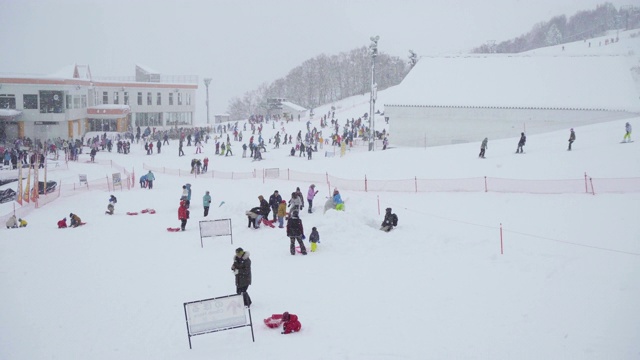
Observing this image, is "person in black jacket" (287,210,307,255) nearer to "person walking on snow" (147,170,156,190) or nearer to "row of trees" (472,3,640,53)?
"row of trees" (472,3,640,53)

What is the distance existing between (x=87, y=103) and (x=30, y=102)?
9.09m

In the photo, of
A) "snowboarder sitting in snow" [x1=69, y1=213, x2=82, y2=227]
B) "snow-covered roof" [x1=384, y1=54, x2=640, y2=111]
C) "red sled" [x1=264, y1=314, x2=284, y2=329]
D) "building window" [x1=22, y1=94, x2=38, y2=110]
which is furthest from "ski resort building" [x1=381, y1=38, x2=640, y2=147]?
"building window" [x1=22, y1=94, x2=38, y2=110]

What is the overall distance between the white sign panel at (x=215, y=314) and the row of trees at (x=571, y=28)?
1289 cm

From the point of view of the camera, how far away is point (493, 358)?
8094mm

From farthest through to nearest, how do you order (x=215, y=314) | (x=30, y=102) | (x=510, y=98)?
(x=30, y=102), (x=510, y=98), (x=215, y=314)

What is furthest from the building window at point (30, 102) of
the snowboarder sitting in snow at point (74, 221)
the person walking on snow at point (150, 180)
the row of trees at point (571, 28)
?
the row of trees at point (571, 28)

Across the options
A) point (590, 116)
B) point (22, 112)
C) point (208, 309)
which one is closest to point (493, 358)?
point (208, 309)

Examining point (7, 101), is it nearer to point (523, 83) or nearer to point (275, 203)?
point (275, 203)

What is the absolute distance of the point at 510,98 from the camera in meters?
39.8

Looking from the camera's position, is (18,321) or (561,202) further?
(561,202)

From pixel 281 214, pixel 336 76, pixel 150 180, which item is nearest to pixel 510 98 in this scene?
pixel 150 180

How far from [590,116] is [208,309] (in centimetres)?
3626

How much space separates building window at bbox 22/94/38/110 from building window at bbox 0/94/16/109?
31.7 inches

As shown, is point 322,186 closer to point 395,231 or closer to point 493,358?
point 395,231
